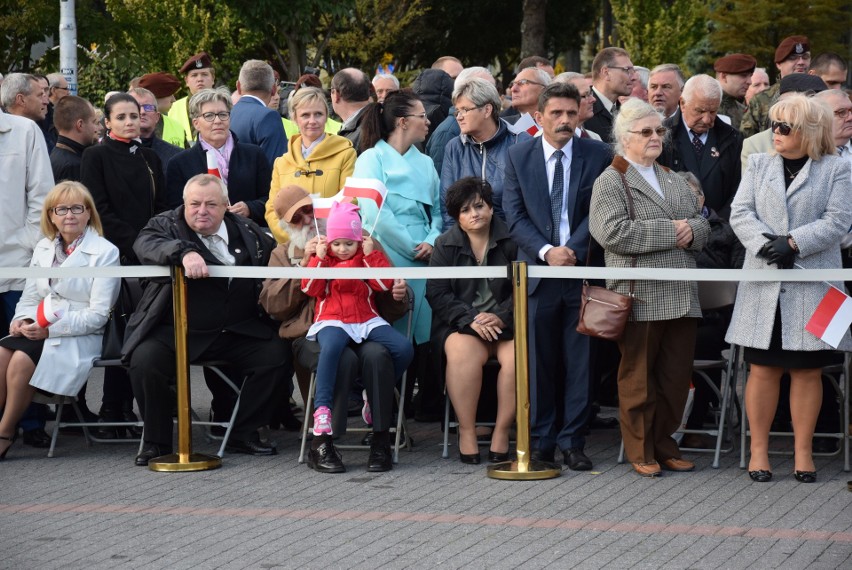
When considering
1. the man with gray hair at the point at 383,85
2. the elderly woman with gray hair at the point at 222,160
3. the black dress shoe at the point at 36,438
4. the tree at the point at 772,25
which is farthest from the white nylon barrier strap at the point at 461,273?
the tree at the point at 772,25

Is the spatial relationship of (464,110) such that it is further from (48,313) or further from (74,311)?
(48,313)

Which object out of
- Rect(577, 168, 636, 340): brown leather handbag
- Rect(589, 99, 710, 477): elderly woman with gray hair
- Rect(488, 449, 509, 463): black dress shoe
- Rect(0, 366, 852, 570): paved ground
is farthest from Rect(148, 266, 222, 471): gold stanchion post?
Rect(589, 99, 710, 477): elderly woman with gray hair

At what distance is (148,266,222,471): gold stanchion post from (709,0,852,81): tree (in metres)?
27.3

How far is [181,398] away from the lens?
8.07 m

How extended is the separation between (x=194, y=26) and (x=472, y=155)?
60.6 feet

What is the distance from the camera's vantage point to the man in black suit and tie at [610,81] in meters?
10.6

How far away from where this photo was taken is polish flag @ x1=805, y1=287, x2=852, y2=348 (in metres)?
7.35

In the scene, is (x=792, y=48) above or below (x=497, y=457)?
above

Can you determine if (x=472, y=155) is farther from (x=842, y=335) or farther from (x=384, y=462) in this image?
(x=842, y=335)

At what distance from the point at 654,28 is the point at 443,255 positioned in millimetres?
31202

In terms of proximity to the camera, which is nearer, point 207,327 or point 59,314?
point 207,327

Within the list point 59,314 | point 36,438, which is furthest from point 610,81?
point 36,438

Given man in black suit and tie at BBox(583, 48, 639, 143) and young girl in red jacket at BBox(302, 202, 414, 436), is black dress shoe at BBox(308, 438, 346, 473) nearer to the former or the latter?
young girl in red jacket at BBox(302, 202, 414, 436)

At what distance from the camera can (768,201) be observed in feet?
24.7
